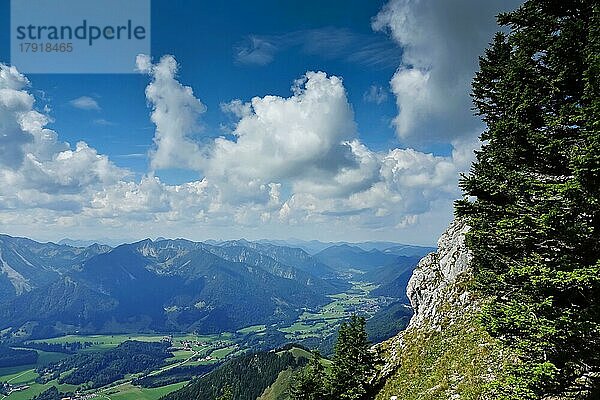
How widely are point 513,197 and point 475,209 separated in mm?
2014

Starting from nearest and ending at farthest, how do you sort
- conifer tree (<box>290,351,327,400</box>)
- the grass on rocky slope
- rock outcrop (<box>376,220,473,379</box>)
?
the grass on rocky slope → rock outcrop (<box>376,220,473,379</box>) → conifer tree (<box>290,351,327,400</box>)

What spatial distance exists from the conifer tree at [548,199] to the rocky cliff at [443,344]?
3.47 meters

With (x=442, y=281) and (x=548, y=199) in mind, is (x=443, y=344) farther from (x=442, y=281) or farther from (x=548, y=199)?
(x=548, y=199)

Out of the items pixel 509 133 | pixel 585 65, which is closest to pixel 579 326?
pixel 509 133

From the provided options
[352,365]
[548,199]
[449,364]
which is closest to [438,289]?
[352,365]

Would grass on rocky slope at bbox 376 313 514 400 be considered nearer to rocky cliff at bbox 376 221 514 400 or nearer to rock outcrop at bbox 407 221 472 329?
rocky cliff at bbox 376 221 514 400

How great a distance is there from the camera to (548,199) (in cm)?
1267

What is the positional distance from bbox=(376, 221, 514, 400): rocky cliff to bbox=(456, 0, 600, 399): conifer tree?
3468 mm

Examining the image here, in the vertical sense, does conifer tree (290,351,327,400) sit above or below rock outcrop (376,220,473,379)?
below

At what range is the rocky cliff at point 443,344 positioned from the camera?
29108mm

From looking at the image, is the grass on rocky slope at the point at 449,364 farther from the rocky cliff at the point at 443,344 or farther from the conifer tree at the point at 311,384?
the conifer tree at the point at 311,384

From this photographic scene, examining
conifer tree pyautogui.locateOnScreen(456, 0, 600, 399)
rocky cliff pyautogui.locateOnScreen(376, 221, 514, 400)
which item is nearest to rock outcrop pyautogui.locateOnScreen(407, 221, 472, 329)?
rocky cliff pyautogui.locateOnScreen(376, 221, 514, 400)

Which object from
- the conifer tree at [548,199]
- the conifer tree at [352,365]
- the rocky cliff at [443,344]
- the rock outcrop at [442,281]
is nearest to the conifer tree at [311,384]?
the conifer tree at [352,365]

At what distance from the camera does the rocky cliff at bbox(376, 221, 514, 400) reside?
29.1m
